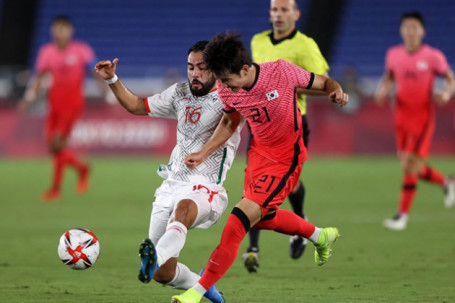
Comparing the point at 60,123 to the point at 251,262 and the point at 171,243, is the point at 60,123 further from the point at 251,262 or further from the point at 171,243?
the point at 171,243

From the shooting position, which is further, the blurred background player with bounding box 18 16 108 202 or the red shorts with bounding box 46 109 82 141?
the red shorts with bounding box 46 109 82 141

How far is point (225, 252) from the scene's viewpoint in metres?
5.68

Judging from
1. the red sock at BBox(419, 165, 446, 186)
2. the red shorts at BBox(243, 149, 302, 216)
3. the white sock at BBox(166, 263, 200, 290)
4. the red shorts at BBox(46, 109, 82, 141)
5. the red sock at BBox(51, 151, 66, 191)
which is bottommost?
the red sock at BBox(51, 151, 66, 191)

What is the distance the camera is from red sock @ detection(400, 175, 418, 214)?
1032 cm

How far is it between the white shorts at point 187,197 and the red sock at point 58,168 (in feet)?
23.0

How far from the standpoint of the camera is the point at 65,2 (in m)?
25.4

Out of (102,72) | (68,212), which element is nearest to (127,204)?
(68,212)

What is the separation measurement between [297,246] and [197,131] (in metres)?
2.23

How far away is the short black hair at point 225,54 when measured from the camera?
5.54 m

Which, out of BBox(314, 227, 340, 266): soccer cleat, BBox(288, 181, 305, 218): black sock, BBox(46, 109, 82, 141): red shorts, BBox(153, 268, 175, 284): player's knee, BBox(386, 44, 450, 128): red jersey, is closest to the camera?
BBox(153, 268, 175, 284): player's knee

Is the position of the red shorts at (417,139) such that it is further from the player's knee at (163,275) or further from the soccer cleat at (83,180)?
the player's knee at (163,275)

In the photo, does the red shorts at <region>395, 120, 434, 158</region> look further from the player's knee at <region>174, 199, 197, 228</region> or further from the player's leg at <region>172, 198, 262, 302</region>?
the player's knee at <region>174, 199, 197, 228</region>

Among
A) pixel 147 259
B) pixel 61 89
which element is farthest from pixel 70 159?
pixel 147 259

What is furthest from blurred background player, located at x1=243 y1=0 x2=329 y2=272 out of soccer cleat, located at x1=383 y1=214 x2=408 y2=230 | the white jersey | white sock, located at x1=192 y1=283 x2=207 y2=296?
soccer cleat, located at x1=383 y1=214 x2=408 y2=230
